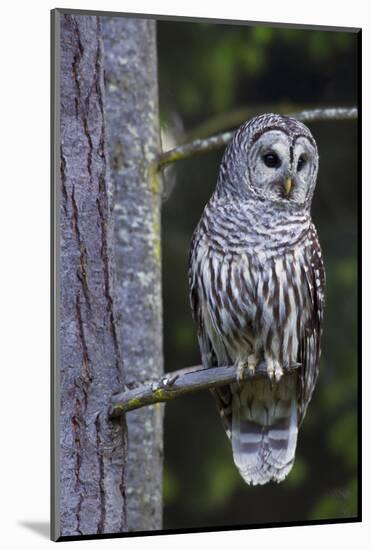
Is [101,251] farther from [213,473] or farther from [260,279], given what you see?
[213,473]

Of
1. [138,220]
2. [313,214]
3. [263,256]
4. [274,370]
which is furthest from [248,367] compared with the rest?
[313,214]

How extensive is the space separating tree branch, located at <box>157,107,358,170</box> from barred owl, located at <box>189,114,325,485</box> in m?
0.18

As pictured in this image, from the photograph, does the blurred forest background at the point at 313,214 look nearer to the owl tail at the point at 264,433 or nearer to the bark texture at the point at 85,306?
the owl tail at the point at 264,433

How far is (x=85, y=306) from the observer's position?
3.46 m

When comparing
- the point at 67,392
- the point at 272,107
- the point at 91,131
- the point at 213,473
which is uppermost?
the point at 272,107

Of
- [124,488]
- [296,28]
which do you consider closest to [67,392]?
[124,488]

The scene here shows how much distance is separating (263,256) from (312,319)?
0.33 m

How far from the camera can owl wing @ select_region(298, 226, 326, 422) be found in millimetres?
3771

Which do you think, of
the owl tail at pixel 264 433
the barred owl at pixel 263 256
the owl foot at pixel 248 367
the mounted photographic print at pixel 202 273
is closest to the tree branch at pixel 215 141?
the mounted photographic print at pixel 202 273

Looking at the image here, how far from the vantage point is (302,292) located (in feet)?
12.3

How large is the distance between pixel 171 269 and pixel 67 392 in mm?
1742

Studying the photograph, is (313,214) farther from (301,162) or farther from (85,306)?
(85,306)

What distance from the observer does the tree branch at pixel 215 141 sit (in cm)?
403

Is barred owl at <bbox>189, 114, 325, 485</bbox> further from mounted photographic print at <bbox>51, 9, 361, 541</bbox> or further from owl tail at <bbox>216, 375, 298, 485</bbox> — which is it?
owl tail at <bbox>216, 375, 298, 485</bbox>
